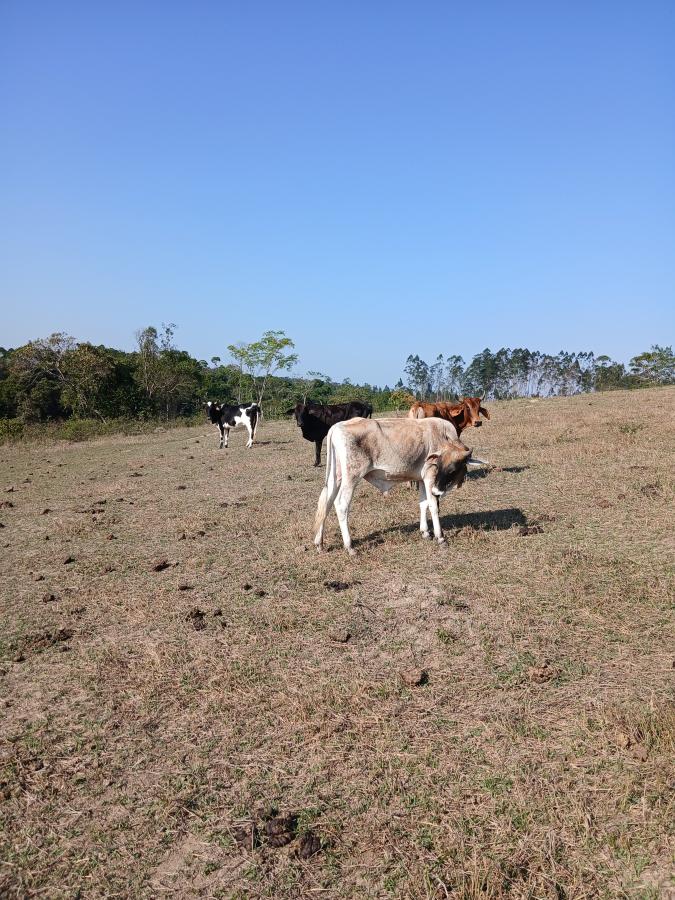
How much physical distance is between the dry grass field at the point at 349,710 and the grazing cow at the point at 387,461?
2.03ft

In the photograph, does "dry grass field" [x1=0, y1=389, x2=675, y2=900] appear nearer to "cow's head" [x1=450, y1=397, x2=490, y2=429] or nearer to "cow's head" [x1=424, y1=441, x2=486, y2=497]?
"cow's head" [x1=424, y1=441, x2=486, y2=497]

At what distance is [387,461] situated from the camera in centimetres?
801

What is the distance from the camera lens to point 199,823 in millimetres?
3354

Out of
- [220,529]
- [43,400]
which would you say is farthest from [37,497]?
[43,400]

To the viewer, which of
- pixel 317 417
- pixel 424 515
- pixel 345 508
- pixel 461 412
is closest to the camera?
pixel 345 508

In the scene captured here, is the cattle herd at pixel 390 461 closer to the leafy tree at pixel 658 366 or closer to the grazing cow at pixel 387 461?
the grazing cow at pixel 387 461

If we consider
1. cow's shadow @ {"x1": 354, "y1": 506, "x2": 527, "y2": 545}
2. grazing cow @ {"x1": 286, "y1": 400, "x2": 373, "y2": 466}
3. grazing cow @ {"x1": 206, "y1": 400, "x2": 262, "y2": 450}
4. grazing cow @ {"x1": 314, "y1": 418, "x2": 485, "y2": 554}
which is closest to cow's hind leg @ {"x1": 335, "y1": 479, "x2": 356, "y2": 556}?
grazing cow @ {"x1": 314, "y1": 418, "x2": 485, "y2": 554}

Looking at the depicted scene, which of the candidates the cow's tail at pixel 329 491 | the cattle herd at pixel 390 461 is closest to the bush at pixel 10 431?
the cow's tail at pixel 329 491

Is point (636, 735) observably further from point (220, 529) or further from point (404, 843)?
point (220, 529)

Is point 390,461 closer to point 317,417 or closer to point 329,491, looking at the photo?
point 329,491

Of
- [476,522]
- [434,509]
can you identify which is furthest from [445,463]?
[476,522]

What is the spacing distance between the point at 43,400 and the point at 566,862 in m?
40.8

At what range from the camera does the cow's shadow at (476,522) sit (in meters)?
8.38

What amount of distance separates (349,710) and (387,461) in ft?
13.5
